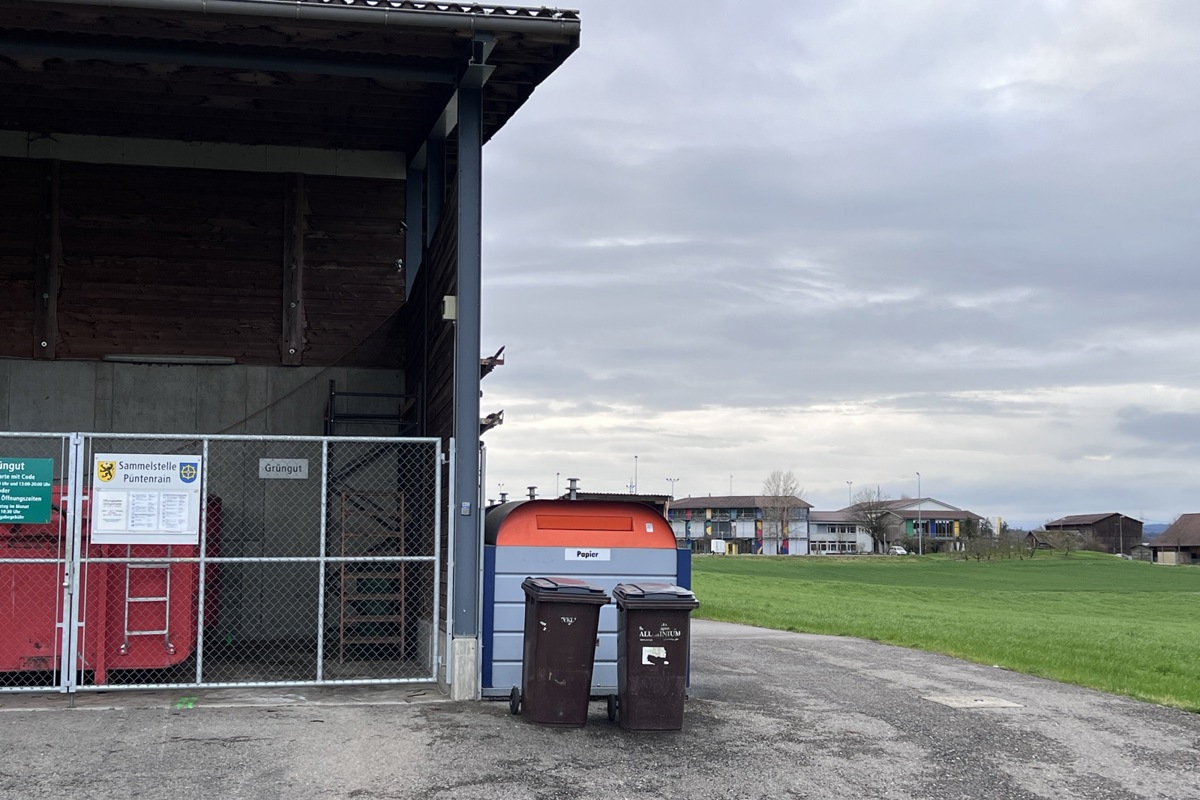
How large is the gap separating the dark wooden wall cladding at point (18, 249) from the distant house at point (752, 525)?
112559mm

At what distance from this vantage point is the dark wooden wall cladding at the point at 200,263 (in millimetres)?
14938

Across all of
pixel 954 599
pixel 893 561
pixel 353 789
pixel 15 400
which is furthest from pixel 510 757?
pixel 893 561

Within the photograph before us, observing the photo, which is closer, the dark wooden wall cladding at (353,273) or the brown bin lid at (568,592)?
the brown bin lid at (568,592)

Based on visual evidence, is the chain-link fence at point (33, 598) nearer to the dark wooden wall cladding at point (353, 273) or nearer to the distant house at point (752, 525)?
the dark wooden wall cladding at point (353, 273)

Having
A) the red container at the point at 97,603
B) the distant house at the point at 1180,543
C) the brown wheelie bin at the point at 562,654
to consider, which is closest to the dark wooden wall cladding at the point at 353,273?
the red container at the point at 97,603

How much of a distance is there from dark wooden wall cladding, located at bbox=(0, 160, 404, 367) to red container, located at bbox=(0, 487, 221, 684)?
463 centimetres

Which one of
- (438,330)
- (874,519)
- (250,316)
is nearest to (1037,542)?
(874,519)

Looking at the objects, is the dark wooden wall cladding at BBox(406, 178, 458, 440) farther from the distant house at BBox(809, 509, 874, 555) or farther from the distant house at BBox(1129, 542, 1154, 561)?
the distant house at BBox(1129, 542, 1154, 561)

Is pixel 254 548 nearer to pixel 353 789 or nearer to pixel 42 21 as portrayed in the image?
pixel 42 21

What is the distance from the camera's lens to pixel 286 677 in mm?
11445

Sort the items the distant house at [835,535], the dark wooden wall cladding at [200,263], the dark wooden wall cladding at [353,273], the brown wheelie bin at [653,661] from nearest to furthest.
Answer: the brown wheelie bin at [653,661] < the dark wooden wall cladding at [200,263] < the dark wooden wall cladding at [353,273] < the distant house at [835,535]

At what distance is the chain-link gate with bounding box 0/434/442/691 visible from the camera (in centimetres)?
1010

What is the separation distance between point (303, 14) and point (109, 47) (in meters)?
2.42

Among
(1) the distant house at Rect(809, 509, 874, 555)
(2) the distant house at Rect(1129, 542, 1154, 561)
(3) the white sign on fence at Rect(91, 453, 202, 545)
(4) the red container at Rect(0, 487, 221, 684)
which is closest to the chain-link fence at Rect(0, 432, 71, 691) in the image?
(4) the red container at Rect(0, 487, 221, 684)
